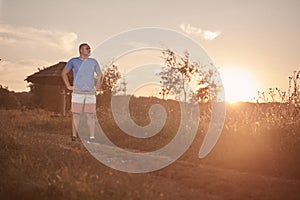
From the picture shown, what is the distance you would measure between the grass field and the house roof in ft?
57.7

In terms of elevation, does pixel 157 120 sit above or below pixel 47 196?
above

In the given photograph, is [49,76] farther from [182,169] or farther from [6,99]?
[182,169]

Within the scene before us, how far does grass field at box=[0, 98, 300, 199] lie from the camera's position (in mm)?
6320

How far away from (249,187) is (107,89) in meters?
19.9

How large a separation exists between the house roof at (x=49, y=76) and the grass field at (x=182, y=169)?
17.6 m

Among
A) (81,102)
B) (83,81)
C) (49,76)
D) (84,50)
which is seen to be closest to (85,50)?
(84,50)

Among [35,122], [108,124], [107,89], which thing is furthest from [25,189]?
[107,89]

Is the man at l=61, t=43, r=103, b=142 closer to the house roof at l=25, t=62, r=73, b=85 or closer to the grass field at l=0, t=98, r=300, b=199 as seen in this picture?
the grass field at l=0, t=98, r=300, b=199

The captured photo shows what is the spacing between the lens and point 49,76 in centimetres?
3102

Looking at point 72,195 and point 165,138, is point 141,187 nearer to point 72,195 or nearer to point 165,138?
point 72,195

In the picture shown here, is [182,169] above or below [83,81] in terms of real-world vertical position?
below

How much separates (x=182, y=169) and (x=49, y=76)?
2370 cm

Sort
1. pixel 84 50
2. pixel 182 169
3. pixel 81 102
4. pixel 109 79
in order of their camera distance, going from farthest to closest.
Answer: pixel 109 79 < pixel 81 102 < pixel 84 50 < pixel 182 169

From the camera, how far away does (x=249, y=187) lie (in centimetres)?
755
